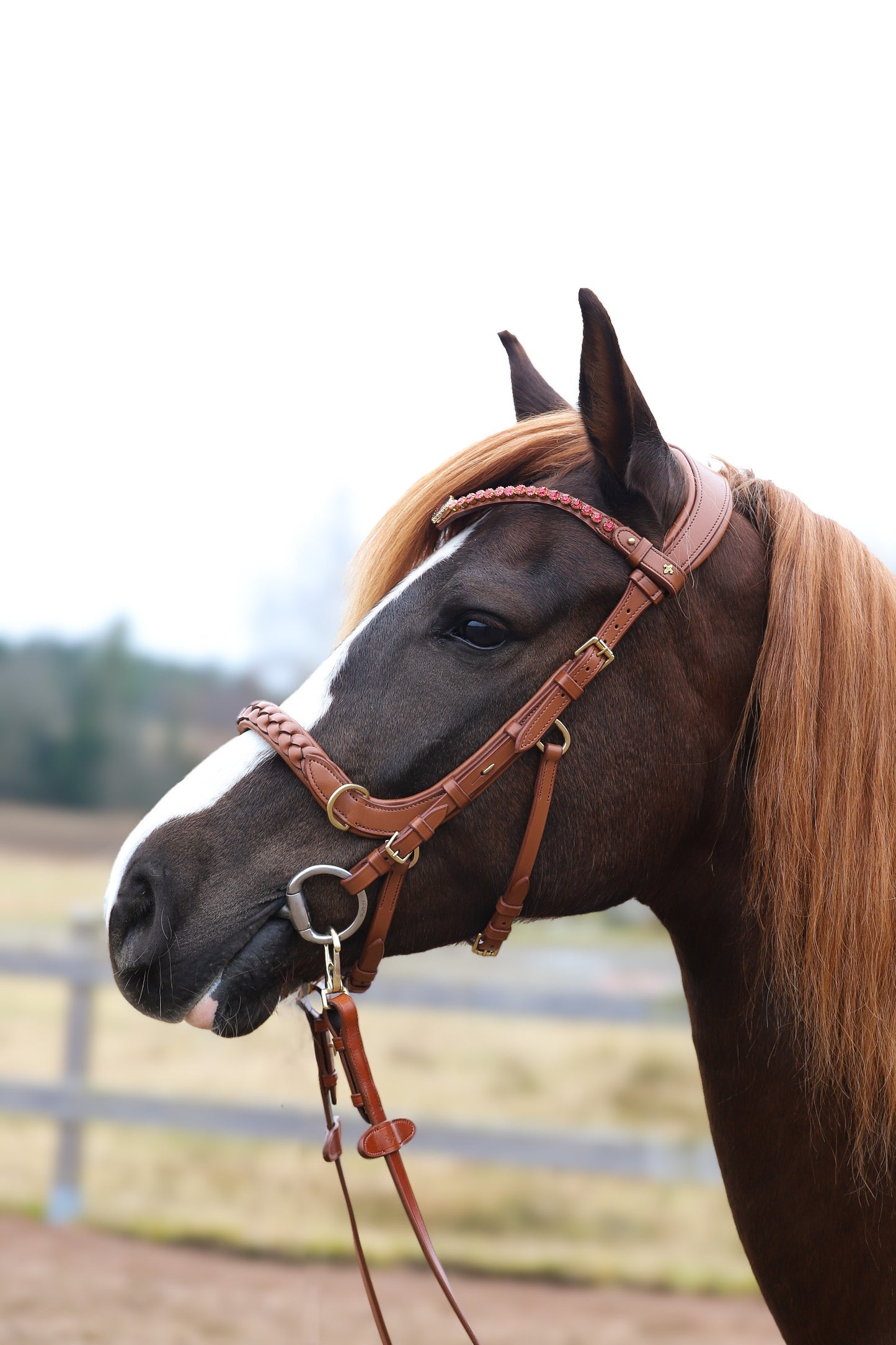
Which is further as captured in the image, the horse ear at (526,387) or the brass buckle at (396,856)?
the horse ear at (526,387)

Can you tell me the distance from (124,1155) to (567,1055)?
418 cm

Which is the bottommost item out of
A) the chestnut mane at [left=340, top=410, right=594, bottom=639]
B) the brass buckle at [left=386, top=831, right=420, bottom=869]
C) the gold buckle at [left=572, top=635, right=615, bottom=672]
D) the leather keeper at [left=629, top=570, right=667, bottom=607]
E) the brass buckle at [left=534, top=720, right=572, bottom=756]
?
the brass buckle at [left=386, top=831, right=420, bottom=869]

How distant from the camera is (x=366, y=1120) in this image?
1.61m

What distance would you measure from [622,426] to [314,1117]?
4475 millimetres

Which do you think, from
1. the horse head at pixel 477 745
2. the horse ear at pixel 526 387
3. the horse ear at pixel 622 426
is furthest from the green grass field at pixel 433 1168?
the horse ear at pixel 526 387

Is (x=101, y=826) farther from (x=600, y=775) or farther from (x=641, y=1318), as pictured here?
(x=600, y=775)

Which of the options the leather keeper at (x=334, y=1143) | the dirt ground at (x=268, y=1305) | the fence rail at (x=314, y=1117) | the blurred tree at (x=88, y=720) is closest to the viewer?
the leather keeper at (x=334, y=1143)

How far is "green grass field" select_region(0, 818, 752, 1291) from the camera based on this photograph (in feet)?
16.7

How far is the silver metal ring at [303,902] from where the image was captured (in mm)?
1582

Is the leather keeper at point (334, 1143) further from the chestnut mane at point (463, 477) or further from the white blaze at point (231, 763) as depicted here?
the chestnut mane at point (463, 477)

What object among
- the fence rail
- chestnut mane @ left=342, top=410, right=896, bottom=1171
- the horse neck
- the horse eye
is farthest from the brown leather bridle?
the fence rail

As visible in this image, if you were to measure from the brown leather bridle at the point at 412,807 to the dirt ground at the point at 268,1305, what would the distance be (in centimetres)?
280

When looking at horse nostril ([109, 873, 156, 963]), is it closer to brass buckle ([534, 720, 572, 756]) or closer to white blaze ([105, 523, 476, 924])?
white blaze ([105, 523, 476, 924])

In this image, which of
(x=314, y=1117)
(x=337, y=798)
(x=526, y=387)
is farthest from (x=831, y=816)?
(x=314, y=1117)
